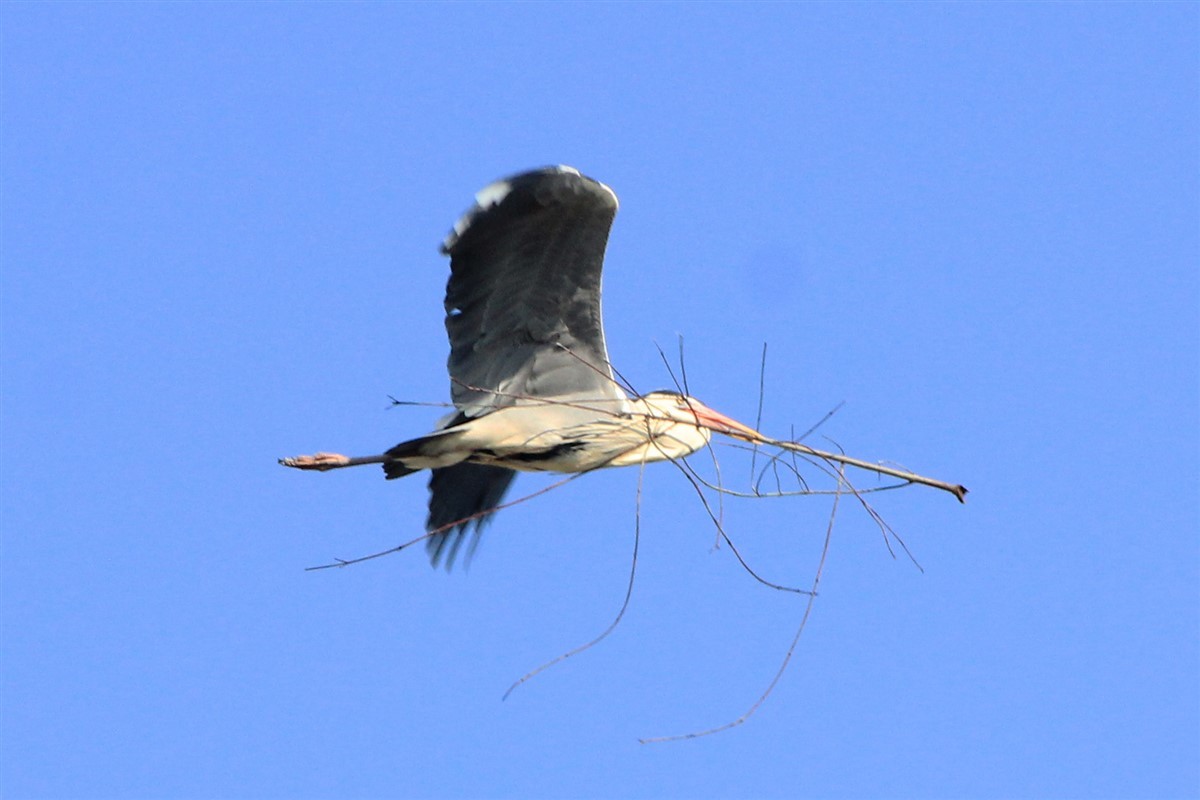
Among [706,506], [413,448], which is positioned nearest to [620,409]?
[413,448]

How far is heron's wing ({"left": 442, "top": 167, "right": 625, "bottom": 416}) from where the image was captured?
7.48 meters

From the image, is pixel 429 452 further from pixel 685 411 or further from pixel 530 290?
pixel 685 411

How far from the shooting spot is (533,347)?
8070 millimetres

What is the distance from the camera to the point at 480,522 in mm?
10016

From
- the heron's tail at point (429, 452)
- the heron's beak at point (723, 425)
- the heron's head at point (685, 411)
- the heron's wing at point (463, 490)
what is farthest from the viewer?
the heron's wing at point (463, 490)

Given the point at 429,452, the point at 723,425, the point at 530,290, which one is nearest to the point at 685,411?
the point at 723,425

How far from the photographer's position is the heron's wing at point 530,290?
7477 millimetres

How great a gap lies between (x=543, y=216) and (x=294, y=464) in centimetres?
198

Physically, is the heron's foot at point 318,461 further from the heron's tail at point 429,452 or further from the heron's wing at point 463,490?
the heron's wing at point 463,490

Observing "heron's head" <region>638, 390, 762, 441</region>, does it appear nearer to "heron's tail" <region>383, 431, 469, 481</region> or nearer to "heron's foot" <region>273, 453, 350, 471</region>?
"heron's tail" <region>383, 431, 469, 481</region>

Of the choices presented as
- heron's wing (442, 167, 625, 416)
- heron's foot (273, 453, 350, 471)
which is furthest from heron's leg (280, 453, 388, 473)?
heron's wing (442, 167, 625, 416)

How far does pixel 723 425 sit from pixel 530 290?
1.27 m

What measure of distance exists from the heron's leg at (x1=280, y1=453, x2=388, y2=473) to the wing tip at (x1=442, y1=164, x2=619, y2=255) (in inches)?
63.4

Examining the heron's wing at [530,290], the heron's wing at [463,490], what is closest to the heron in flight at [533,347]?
the heron's wing at [530,290]
